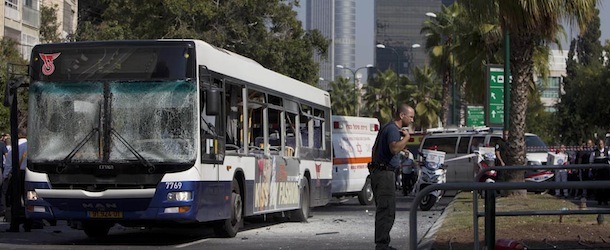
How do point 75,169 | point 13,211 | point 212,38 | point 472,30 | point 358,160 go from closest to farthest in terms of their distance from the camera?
point 75,169
point 13,211
point 358,160
point 472,30
point 212,38

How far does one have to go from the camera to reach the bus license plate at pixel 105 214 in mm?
15688

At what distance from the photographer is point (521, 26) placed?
1018 inches

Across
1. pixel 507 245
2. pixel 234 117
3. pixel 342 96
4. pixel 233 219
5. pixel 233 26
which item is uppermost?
pixel 233 26

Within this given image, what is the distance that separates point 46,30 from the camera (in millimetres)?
49750

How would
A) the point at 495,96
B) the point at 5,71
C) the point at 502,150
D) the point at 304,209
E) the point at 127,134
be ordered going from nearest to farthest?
the point at 127,134, the point at 304,209, the point at 502,150, the point at 495,96, the point at 5,71

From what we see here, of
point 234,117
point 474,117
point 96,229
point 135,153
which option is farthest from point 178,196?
point 474,117

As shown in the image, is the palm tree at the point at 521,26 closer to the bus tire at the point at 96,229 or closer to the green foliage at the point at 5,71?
the bus tire at the point at 96,229

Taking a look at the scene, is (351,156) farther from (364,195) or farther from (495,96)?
(495,96)

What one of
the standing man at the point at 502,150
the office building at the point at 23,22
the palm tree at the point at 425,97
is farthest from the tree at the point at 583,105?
the standing man at the point at 502,150

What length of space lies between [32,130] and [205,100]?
241 centimetres

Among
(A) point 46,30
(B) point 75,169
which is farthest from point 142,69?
(A) point 46,30

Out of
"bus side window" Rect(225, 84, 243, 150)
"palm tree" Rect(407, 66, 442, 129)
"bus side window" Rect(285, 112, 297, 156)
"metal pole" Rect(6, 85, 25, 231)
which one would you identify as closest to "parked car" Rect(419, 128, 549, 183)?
"bus side window" Rect(285, 112, 297, 156)

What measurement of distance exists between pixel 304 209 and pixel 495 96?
7871 millimetres

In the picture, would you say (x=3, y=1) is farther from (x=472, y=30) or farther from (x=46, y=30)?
(x=472, y=30)
